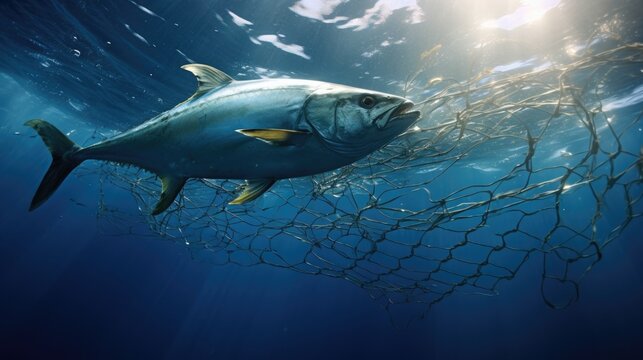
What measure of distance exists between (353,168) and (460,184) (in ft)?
106

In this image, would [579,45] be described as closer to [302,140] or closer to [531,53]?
[531,53]

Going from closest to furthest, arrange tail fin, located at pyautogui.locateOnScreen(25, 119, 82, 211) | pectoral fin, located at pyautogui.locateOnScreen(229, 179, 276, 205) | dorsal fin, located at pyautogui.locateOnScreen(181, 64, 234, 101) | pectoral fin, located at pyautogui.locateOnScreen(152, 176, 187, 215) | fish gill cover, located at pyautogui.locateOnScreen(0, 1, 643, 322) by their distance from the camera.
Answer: pectoral fin, located at pyautogui.locateOnScreen(229, 179, 276, 205) → pectoral fin, located at pyautogui.locateOnScreen(152, 176, 187, 215) → dorsal fin, located at pyautogui.locateOnScreen(181, 64, 234, 101) → tail fin, located at pyautogui.locateOnScreen(25, 119, 82, 211) → fish gill cover, located at pyautogui.locateOnScreen(0, 1, 643, 322)

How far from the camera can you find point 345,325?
40.5 m

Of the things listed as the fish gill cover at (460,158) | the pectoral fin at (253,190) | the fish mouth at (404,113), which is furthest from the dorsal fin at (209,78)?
the fish gill cover at (460,158)

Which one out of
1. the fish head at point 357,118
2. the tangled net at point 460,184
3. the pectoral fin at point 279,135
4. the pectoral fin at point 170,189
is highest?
the tangled net at point 460,184

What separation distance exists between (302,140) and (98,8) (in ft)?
35.9

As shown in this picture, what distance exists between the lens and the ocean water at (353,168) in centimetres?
533

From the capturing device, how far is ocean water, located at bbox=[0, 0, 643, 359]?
5328 millimetres

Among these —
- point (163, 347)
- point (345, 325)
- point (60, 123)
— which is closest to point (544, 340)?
point (345, 325)

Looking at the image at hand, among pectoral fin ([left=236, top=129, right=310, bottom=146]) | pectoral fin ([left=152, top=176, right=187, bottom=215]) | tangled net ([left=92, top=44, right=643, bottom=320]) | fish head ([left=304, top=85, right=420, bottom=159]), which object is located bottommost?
pectoral fin ([left=152, top=176, right=187, bottom=215])

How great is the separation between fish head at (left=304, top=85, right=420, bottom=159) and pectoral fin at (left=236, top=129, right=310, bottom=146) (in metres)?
0.13

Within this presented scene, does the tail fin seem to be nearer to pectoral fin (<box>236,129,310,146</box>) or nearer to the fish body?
the fish body

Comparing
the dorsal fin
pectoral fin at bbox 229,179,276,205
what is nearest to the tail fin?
the dorsal fin

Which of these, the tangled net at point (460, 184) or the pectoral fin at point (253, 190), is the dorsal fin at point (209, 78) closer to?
the pectoral fin at point (253, 190)
